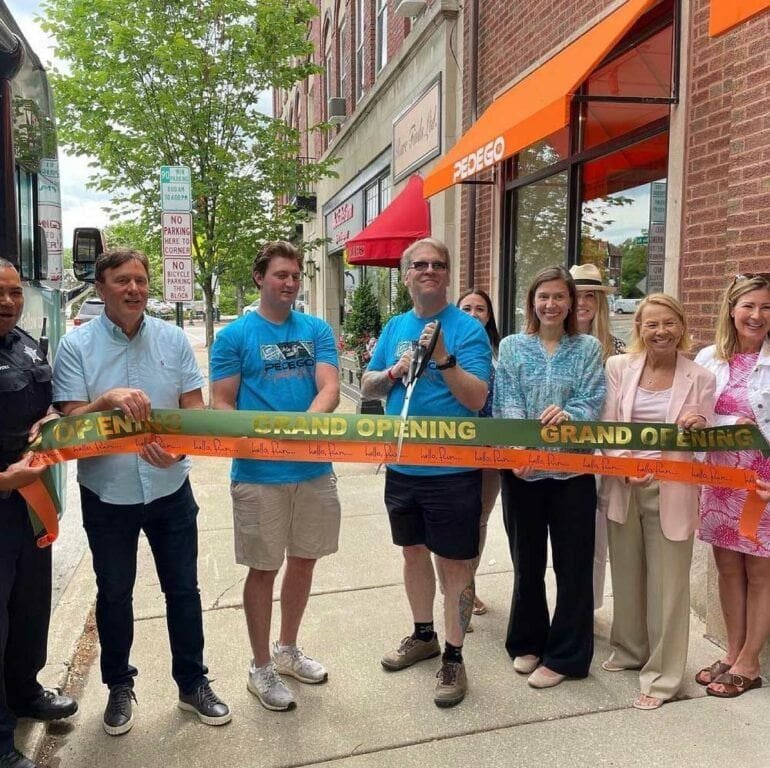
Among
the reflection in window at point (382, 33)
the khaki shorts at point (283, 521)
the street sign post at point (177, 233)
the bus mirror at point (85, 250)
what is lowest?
the khaki shorts at point (283, 521)

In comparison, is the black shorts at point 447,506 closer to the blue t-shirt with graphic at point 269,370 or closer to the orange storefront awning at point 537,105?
the blue t-shirt with graphic at point 269,370

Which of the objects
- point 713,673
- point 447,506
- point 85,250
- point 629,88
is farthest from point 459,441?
point 629,88

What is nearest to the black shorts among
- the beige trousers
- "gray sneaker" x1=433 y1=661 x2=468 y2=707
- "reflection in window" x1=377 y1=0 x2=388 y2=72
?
"gray sneaker" x1=433 y1=661 x2=468 y2=707

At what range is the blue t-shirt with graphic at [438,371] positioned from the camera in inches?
123

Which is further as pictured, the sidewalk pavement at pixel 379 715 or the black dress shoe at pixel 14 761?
the sidewalk pavement at pixel 379 715

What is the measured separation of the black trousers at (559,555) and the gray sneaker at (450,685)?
0.45m

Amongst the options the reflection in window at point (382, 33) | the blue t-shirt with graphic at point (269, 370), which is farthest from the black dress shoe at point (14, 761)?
the reflection in window at point (382, 33)

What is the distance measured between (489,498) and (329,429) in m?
1.28

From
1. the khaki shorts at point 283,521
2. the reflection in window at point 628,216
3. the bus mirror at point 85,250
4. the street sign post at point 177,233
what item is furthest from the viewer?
the street sign post at point 177,233

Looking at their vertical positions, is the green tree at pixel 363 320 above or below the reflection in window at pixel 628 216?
below

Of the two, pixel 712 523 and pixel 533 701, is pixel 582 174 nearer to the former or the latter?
pixel 712 523

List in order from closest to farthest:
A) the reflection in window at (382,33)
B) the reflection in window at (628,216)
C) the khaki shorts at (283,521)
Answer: the khaki shorts at (283,521), the reflection in window at (628,216), the reflection in window at (382,33)

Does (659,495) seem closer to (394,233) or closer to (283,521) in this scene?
(283,521)

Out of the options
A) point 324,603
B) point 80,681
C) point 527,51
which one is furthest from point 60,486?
point 527,51
